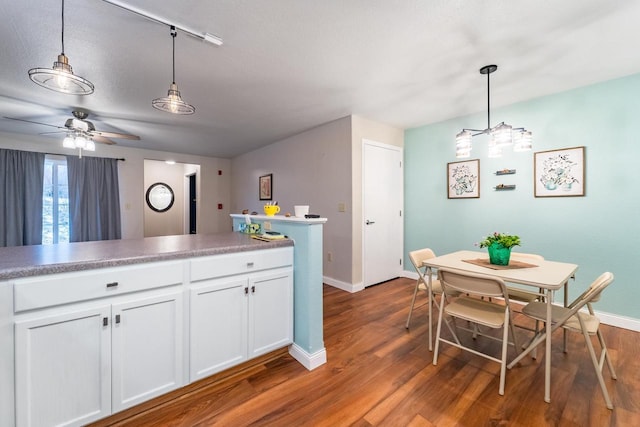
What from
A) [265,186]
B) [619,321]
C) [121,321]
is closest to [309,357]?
[121,321]

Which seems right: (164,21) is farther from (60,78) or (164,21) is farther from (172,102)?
(60,78)

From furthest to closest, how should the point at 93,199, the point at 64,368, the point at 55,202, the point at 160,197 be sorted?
the point at 160,197, the point at 93,199, the point at 55,202, the point at 64,368

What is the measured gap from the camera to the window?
4676mm

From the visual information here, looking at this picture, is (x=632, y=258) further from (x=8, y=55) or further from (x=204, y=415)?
(x=8, y=55)

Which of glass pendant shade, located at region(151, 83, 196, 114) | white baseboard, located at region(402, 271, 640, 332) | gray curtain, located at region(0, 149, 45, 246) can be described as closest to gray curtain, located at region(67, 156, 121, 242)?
gray curtain, located at region(0, 149, 45, 246)

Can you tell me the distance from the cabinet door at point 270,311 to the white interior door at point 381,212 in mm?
1893

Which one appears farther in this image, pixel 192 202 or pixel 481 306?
pixel 192 202

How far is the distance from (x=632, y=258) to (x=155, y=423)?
4022mm

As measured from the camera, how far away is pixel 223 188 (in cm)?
677

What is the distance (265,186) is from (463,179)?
3.51m

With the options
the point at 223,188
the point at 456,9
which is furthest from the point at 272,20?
the point at 223,188

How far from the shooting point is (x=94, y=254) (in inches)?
58.1

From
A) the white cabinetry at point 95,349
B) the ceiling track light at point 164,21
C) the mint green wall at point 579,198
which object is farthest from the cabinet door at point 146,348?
the mint green wall at point 579,198

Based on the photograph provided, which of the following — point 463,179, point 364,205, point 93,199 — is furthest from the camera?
point 93,199
